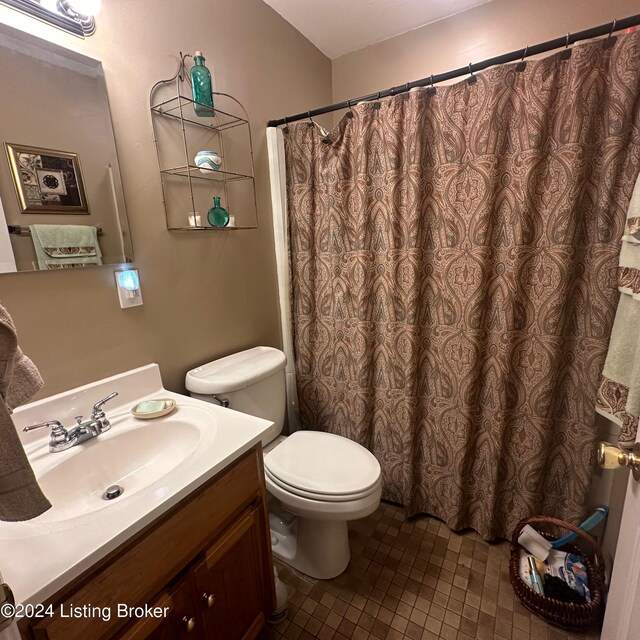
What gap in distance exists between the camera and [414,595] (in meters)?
1.34

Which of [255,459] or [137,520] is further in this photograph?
[255,459]

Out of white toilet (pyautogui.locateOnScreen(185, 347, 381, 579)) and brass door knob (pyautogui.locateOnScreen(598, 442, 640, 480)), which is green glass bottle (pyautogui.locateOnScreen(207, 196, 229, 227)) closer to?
white toilet (pyautogui.locateOnScreen(185, 347, 381, 579))

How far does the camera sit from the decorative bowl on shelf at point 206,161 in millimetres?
1284

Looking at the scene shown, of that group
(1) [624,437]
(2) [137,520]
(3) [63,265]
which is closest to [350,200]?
(3) [63,265]

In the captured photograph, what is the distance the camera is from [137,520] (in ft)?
2.20

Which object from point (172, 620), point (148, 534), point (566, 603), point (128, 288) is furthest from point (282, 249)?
point (566, 603)

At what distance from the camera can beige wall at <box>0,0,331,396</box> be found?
1.00 m

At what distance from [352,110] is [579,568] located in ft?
6.62

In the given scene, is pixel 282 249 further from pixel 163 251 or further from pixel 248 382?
pixel 248 382

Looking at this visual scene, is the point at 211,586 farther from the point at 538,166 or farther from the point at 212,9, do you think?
the point at 212,9

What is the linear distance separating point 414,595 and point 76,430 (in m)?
1.33

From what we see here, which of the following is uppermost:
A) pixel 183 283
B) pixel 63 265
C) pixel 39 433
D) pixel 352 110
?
pixel 352 110

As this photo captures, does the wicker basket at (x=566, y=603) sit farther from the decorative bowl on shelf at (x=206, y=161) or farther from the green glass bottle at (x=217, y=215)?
the decorative bowl on shelf at (x=206, y=161)

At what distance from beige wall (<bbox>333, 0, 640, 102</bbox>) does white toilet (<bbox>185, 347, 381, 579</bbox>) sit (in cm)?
165
